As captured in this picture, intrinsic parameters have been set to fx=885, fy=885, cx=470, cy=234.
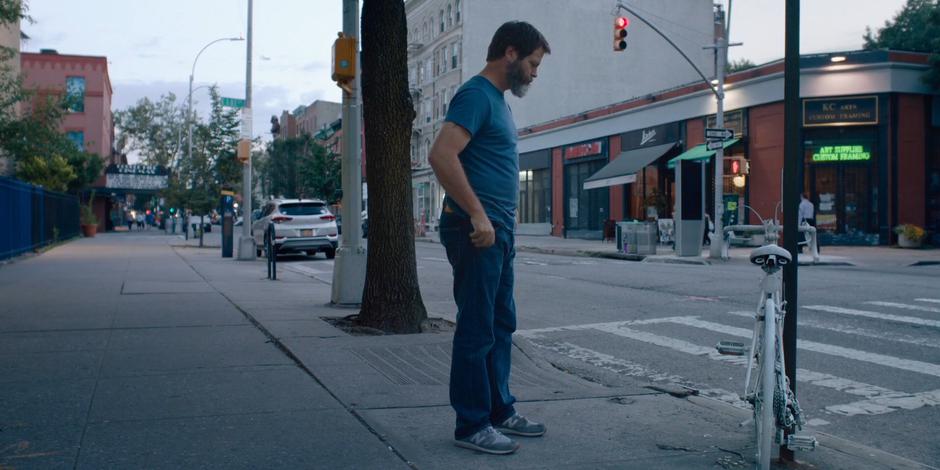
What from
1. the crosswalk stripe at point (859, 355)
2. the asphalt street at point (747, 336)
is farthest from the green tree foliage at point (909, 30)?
the crosswalk stripe at point (859, 355)

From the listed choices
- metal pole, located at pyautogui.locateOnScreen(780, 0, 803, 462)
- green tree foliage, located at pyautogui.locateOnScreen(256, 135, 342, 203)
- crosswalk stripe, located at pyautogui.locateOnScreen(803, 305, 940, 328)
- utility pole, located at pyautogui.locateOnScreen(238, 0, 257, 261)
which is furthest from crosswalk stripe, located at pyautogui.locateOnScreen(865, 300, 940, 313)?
green tree foliage, located at pyautogui.locateOnScreen(256, 135, 342, 203)

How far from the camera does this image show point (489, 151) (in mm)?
4246

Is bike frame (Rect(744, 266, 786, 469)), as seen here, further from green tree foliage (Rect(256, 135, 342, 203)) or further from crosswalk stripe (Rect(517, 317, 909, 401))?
green tree foliage (Rect(256, 135, 342, 203))

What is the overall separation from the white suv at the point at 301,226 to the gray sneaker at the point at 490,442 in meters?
18.6

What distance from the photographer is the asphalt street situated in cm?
586

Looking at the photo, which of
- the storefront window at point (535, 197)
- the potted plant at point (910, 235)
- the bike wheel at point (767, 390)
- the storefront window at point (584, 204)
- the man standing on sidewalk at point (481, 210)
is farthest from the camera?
the storefront window at point (535, 197)

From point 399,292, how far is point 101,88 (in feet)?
175

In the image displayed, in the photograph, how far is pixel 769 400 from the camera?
151 inches

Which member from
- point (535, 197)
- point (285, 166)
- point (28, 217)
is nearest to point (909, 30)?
point (535, 197)

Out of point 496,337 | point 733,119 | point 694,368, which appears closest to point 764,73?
point 733,119

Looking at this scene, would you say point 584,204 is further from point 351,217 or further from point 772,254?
point 772,254

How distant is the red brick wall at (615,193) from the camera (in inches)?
1526

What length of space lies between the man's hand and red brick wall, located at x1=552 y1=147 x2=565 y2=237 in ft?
133

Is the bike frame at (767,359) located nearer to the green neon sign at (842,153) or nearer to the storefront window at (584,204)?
the green neon sign at (842,153)
